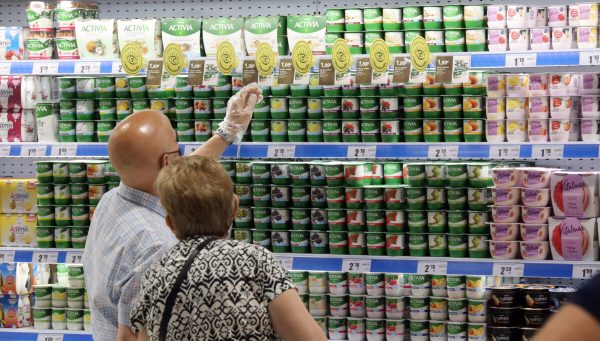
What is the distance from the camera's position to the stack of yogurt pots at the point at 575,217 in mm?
3525

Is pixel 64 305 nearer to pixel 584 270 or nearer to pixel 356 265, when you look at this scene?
pixel 356 265

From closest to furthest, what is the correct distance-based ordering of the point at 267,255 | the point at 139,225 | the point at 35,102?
the point at 267,255
the point at 139,225
the point at 35,102

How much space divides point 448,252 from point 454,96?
629 mm

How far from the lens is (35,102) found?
4152 mm

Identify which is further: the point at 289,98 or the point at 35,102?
the point at 35,102

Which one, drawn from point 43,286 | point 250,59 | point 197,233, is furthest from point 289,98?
point 197,233

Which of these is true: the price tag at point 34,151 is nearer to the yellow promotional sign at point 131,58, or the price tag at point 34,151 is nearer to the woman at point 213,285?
the yellow promotional sign at point 131,58

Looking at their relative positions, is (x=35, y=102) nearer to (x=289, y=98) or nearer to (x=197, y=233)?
(x=289, y=98)

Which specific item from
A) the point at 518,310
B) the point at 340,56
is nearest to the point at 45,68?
the point at 340,56

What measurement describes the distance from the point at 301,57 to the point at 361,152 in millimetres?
444

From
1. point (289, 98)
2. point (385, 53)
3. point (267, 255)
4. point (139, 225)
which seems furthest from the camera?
point (289, 98)

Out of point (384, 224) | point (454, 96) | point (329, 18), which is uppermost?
point (329, 18)

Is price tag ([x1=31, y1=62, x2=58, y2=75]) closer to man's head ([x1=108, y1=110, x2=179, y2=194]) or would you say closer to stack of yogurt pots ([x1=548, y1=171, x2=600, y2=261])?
man's head ([x1=108, y1=110, x2=179, y2=194])

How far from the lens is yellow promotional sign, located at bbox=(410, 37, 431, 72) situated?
11.4 feet
